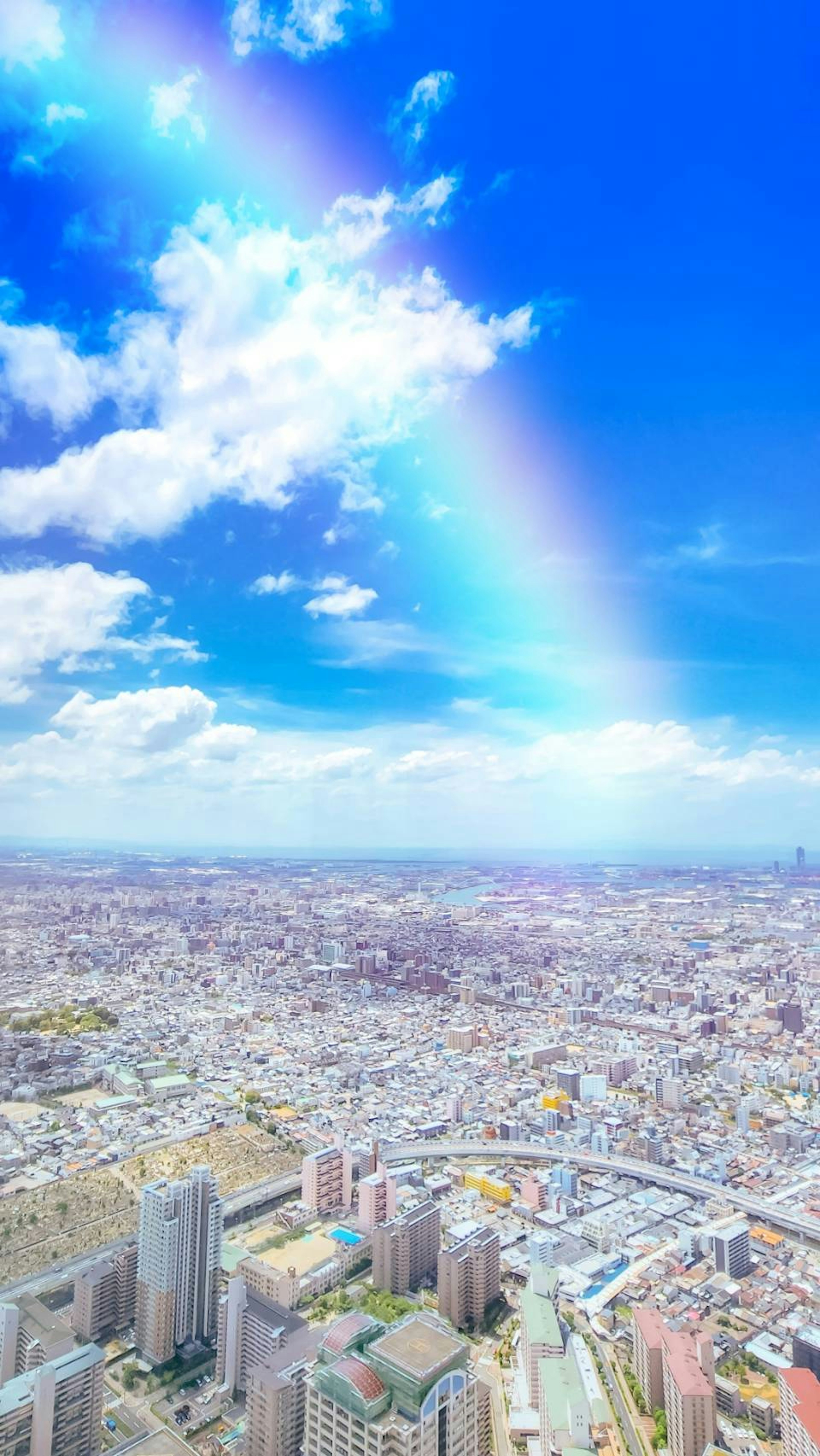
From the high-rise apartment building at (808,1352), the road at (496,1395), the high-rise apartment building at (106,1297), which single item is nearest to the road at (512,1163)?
the high-rise apartment building at (106,1297)

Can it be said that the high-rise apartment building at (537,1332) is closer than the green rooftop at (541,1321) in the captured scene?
Yes

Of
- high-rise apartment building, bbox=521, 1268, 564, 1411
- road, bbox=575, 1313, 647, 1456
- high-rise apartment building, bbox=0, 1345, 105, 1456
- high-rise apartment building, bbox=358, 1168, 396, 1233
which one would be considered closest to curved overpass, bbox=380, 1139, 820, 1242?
high-rise apartment building, bbox=358, 1168, 396, 1233

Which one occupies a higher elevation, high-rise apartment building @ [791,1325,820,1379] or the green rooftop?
the green rooftop

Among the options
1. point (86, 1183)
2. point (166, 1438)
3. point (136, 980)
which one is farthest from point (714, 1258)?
point (136, 980)

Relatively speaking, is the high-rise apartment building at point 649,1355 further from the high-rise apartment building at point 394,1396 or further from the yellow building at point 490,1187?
the yellow building at point 490,1187

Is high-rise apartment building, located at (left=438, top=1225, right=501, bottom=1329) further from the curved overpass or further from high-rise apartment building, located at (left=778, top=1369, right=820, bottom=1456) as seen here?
the curved overpass

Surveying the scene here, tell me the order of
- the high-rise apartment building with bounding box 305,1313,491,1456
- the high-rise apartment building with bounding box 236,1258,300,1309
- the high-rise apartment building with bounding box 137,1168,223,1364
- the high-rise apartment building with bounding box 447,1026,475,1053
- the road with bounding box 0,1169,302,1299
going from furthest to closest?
the high-rise apartment building with bounding box 447,1026,475,1053
the road with bounding box 0,1169,302,1299
the high-rise apartment building with bounding box 236,1258,300,1309
the high-rise apartment building with bounding box 137,1168,223,1364
the high-rise apartment building with bounding box 305,1313,491,1456

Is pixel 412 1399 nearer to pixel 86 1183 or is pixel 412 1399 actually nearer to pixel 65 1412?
pixel 65 1412
